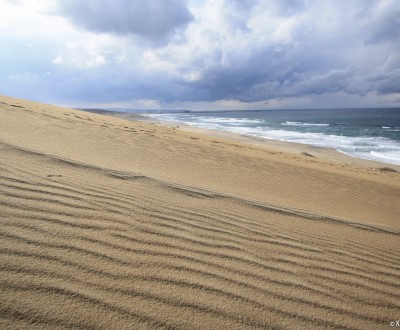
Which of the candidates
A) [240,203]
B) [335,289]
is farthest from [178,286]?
[240,203]

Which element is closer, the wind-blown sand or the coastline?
the wind-blown sand

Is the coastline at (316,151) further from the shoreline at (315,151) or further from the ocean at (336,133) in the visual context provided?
the ocean at (336,133)

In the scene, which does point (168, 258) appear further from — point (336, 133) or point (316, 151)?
point (336, 133)

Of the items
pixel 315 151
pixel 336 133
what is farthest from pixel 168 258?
pixel 336 133

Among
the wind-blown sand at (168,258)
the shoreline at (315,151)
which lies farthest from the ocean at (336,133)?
the wind-blown sand at (168,258)

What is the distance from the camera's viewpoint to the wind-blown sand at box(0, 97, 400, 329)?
1553 mm

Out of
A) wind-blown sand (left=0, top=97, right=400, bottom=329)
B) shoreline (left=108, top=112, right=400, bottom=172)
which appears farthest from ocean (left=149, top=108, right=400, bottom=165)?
wind-blown sand (left=0, top=97, right=400, bottom=329)

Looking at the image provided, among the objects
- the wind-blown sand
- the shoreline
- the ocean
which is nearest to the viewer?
the wind-blown sand

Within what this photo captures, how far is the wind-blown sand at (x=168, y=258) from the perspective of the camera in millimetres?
1553

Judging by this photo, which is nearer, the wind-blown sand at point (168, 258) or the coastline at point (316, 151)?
the wind-blown sand at point (168, 258)

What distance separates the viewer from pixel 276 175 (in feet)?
21.8

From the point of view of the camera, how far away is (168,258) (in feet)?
6.71

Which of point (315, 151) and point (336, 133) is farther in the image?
point (336, 133)

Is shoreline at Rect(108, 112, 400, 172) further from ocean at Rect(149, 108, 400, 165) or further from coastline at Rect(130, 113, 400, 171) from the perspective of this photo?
ocean at Rect(149, 108, 400, 165)
